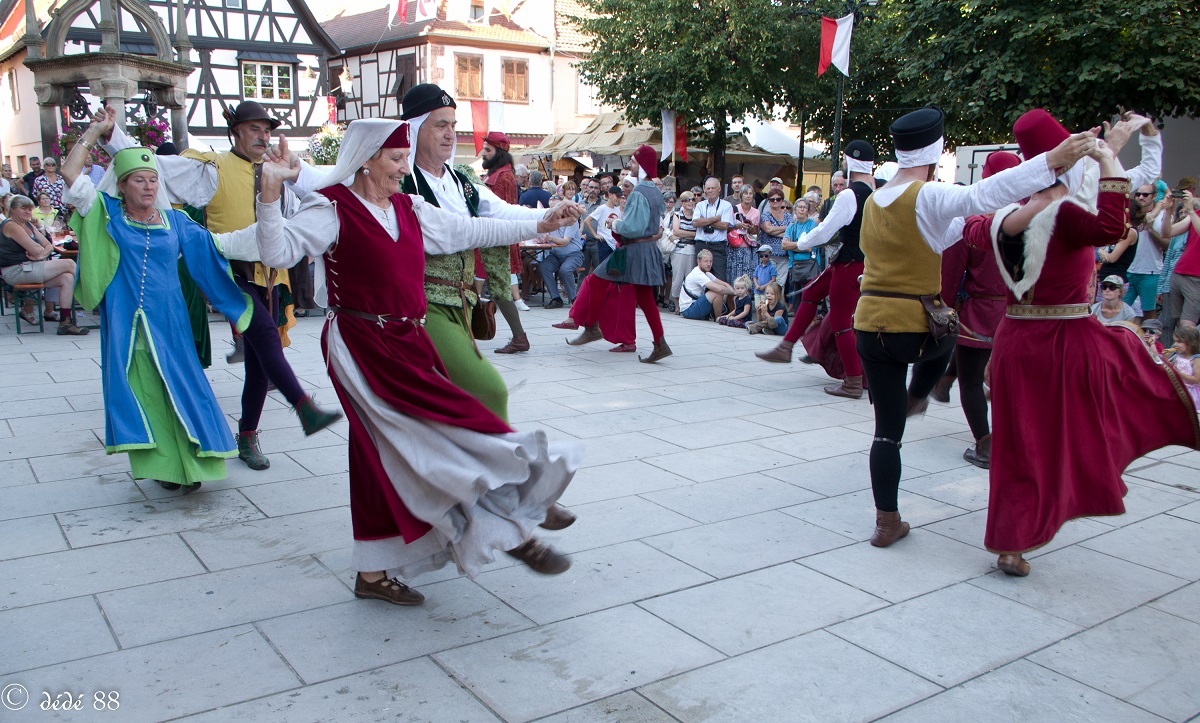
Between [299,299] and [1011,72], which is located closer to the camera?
[299,299]

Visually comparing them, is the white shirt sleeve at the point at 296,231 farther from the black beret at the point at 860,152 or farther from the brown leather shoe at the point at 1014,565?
the black beret at the point at 860,152

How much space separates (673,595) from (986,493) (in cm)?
218

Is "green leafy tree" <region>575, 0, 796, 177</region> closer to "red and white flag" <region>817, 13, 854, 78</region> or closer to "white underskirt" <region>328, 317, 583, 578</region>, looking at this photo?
"red and white flag" <region>817, 13, 854, 78</region>

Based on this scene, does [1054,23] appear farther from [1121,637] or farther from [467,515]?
[467,515]

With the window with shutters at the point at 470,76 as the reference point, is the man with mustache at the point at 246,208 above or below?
below

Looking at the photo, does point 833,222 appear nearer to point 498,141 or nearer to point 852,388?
point 852,388

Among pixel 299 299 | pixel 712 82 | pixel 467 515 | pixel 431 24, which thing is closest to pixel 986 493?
pixel 467 515

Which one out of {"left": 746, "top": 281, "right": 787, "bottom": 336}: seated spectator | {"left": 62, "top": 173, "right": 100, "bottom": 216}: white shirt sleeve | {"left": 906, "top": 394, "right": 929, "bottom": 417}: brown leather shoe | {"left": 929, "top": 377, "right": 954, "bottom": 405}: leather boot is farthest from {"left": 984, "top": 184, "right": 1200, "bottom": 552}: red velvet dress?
{"left": 746, "top": 281, "right": 787, "bottom": 336}: seated spectator

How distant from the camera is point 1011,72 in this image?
1481 centimetres

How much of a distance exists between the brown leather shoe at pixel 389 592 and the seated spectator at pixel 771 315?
Answer: 746 centimetres

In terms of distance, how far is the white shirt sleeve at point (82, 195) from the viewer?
4.50m

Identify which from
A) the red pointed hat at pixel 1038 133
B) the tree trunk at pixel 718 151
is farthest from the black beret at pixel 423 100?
the tree trunk at pixel 718 151

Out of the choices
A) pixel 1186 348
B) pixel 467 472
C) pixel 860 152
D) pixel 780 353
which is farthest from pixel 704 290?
pixel 467 472

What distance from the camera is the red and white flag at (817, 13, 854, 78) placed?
13508 millimetres
